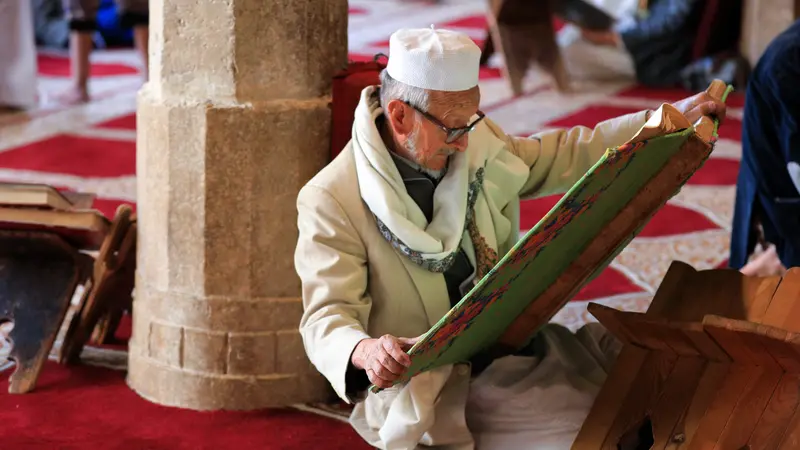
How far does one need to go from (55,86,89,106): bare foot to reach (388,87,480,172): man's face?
5.21 metres

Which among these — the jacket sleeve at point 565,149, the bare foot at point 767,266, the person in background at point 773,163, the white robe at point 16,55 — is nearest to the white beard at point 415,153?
the jacket sleeve at point 565,149

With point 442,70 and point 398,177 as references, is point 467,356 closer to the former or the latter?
point 398,177

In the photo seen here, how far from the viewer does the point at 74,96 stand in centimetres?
744

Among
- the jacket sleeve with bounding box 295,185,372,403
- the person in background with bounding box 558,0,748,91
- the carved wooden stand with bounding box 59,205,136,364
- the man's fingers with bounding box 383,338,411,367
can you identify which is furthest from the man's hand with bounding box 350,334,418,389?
the person in background with bounding box 558,0,748,91

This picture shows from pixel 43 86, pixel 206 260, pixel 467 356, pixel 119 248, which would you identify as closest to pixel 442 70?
pixel 467 356

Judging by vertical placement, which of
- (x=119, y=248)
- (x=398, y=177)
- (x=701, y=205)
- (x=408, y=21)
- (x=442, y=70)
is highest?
(x=442, y=70)

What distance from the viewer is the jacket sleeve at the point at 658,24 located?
8.17 meters

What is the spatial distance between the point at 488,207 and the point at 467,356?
35 cm

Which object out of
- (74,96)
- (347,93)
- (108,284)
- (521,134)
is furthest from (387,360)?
(74,96)

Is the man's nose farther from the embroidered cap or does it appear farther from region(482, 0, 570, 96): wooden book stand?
region(482, 0, 570, 96): wooden book stand

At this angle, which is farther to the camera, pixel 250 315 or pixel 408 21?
pixel 408 21

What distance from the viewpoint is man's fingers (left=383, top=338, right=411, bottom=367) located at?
2.27 metres

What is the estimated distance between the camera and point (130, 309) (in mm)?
3572

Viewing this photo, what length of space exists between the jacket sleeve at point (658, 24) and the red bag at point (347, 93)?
5.54 metres
